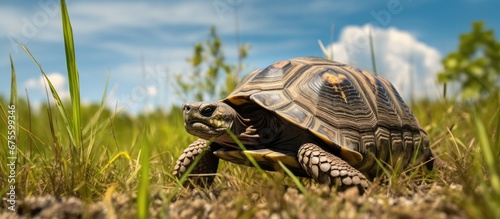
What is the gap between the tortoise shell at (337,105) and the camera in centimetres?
323

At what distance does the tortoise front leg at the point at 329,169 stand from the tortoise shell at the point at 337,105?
0.14 meters

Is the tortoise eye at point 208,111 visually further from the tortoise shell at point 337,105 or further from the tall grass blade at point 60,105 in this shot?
the tall grass blade at point 60,105

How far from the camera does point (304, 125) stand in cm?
316

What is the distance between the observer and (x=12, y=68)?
3273 millimetres

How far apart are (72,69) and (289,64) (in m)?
1.66

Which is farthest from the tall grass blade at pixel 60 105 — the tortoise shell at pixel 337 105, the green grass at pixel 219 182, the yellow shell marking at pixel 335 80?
the yellow shell marking at pixel 335 80

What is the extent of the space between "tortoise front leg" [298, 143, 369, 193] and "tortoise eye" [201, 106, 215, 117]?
687 millimetres

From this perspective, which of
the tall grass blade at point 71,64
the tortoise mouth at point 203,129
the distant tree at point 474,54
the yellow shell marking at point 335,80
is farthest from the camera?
the distant tree at point 474,54

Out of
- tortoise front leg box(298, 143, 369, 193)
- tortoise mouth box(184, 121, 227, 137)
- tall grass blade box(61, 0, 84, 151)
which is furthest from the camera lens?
tortoise mouth box(184, 121, 227, 137)

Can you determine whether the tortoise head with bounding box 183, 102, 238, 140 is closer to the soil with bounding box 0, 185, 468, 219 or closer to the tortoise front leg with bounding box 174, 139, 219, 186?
the tortoise front leg with bounding box 174, 139, 219, 186

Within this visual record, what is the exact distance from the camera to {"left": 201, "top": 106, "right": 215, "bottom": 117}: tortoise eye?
128 inches

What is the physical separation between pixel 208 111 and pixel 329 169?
95 cm

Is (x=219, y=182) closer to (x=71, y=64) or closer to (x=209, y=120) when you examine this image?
(x=209, y=120)

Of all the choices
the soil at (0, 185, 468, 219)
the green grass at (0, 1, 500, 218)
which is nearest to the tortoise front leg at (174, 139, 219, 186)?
the green grass at (0, 1, 500, 218)
